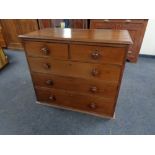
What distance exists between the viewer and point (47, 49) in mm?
1172

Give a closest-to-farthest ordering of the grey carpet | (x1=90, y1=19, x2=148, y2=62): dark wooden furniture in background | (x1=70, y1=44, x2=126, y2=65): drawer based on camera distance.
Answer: (x1=70, y1=44, x2=126, y2=65): drawer
the grey carpet
(x1=90, y1=19, x2=148, y2=62): dark wooden furniture in background

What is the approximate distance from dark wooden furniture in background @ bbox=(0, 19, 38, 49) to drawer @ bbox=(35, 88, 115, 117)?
2.07m

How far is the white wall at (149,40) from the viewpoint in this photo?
8.38ft

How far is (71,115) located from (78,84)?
0.45m

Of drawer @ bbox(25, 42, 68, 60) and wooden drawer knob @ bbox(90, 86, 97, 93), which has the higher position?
drawer @ bbox(25, 42, 68, 60)

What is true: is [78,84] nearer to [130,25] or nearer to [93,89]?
[93,89]

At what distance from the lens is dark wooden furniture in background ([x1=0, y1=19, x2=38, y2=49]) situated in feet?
9.76

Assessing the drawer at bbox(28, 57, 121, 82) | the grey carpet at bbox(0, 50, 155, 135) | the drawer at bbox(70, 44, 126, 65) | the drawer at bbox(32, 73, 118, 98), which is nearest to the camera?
the drawer at bbox(70, 44, 126, 65)

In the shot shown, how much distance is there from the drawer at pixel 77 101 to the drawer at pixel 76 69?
0.27m

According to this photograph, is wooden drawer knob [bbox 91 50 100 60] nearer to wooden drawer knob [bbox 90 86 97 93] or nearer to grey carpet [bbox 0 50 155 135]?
wooden drawer knob [bbox 90 86 97 93]

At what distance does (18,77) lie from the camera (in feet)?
7.47

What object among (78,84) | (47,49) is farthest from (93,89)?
(47,49)

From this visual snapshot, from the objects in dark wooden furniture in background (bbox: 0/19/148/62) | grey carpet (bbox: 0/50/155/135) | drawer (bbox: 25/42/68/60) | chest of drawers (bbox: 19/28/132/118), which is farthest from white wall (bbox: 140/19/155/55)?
drawer (bbox: 25/42/68/60)
